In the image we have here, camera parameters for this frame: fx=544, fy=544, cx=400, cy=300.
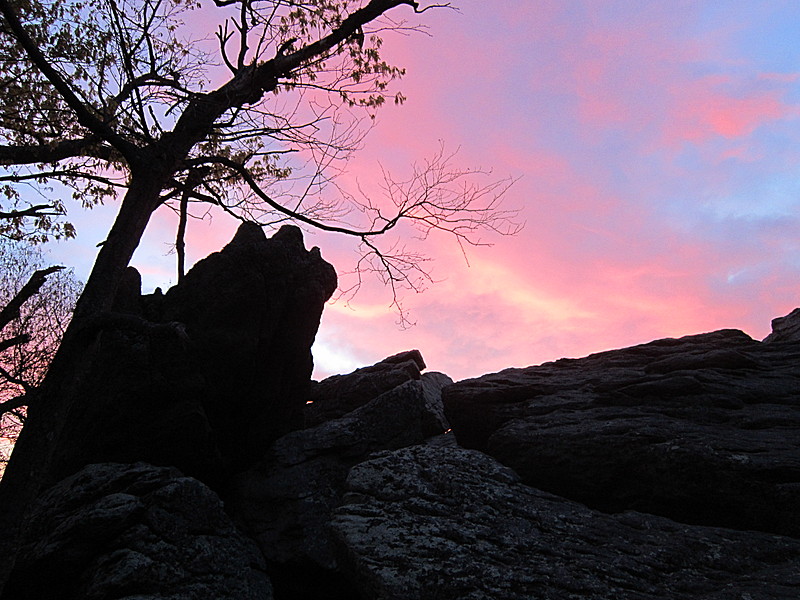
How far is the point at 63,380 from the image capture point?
9.43 metres

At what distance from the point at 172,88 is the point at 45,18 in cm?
448

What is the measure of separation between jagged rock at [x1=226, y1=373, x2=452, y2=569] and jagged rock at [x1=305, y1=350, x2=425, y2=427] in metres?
2.84

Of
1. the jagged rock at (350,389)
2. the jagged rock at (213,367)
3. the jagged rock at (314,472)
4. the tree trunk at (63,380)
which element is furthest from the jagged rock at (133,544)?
the jagged rock at (350,389)

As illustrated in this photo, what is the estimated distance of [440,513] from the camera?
870 centimetres

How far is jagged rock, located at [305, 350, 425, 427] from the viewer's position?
17656 millimetres

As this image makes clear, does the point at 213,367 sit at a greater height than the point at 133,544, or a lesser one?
greater

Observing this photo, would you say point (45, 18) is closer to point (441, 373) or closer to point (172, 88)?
point (172, 88)

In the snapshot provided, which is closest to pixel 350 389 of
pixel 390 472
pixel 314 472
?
pixel 314 472

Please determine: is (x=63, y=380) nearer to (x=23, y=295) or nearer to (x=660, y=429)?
(x=23, y=295)

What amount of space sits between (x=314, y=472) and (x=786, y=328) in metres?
16.2

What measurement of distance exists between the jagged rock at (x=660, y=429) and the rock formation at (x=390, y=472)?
38mm

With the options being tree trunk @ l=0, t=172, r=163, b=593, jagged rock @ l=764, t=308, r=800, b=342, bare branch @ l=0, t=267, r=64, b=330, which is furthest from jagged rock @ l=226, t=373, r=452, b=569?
jagged rock @ l=764, t=308, r=800, b=342

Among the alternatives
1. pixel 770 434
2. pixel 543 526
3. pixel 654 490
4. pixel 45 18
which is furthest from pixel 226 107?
pixel 770 434

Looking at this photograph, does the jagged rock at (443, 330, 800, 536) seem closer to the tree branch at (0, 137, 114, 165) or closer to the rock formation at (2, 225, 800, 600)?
the rock formation at (2, 225, 800, 600)
